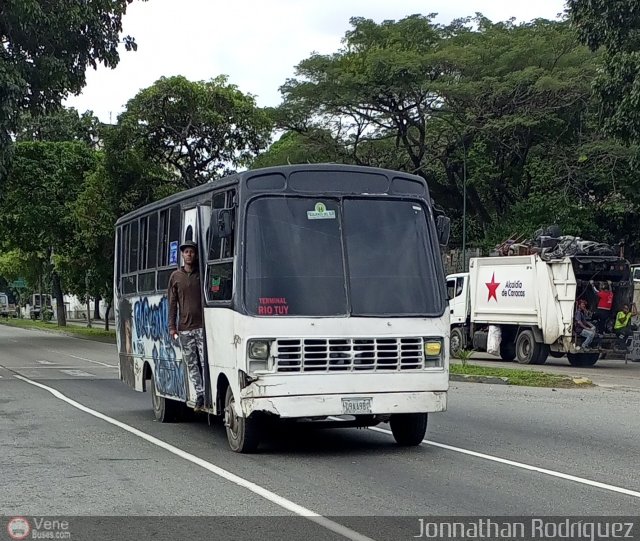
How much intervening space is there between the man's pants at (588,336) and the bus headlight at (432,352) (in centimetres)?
1719

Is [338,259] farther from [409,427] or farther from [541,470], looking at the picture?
[541,470]

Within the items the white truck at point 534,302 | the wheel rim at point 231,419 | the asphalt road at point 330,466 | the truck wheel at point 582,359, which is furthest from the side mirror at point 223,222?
the truck wheel at point 582,359

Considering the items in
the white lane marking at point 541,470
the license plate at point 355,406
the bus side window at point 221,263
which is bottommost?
the white lane marking at point 541,470

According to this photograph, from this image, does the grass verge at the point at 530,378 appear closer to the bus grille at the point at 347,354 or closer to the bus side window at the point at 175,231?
the bus side window at the point at 175,231

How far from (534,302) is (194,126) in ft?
52.5

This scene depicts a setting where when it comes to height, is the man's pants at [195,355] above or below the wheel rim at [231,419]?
above

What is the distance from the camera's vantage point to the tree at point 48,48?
24.3 m

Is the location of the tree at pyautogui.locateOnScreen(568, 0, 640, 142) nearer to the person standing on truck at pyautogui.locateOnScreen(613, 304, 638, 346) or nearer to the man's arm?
the person standing on truck at pyautogui.locateOnScreen(613, 304, 638, 346)

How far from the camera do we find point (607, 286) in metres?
27.3

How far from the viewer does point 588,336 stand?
88.9 feet

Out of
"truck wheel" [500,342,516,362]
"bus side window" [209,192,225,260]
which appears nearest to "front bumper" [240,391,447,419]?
"bus side window" [209,192,225,260]

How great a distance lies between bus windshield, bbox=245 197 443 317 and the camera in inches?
417

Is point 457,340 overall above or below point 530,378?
above

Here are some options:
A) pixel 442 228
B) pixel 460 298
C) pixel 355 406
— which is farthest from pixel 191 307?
pixel 460 298
